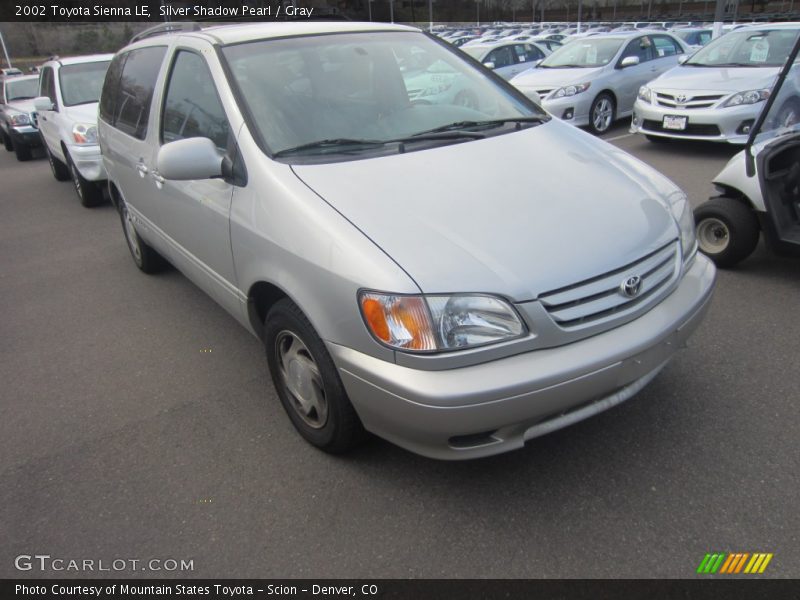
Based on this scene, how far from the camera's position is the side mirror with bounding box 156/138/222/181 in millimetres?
2629

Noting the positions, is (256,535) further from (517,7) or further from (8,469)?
(517,7)

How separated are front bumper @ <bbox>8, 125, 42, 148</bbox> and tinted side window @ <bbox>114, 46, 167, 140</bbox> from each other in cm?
876

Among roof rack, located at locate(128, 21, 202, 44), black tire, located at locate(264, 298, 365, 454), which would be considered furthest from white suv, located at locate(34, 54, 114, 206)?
black tire, located at locate(264, 298, 365, 454)

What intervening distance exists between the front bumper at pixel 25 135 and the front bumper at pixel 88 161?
546cm

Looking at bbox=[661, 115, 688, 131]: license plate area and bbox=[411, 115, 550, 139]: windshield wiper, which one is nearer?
bbox=[411, 115, 550, 139]: windshield wiper

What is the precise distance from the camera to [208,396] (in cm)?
324

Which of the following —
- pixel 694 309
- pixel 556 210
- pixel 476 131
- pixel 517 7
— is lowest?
pixel 694 309

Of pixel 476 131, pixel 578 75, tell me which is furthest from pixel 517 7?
pixel 476 131

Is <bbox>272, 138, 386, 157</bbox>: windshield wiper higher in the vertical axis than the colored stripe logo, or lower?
higher

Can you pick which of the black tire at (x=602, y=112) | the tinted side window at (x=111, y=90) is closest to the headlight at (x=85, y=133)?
the tinted side window at (x=111, y=90)

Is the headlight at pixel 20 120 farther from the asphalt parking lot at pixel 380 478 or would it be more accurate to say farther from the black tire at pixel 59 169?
the asphalt parking lot at pixel 380 478

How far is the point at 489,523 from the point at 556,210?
125 centimetres

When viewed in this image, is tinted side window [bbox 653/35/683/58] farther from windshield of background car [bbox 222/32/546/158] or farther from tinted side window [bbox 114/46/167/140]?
tinted side window [bbox 114/46/167/140]
